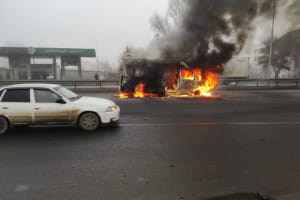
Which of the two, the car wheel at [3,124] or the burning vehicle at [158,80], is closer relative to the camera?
the car wheel at [3,124]

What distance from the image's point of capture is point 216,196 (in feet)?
9.12

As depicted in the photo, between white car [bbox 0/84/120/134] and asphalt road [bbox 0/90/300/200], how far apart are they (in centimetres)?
34

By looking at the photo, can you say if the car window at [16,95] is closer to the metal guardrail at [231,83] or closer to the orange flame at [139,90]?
the orange flame at [139,90]

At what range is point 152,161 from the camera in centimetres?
394

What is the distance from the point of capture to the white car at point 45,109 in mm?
5660

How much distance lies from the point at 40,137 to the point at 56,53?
21.8 meters

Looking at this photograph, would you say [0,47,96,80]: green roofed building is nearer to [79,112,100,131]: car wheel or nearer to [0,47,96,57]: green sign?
[0,47,96,57]: green sign

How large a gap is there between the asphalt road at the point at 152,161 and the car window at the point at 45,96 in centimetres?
94

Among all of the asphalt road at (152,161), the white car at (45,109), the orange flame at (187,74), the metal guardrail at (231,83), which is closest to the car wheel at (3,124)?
the white car at (45,109)

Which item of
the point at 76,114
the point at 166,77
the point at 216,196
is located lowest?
the point at 216,196

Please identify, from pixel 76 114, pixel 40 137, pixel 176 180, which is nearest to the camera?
pixel 176 180

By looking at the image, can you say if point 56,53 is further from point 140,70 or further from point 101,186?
point 101,186

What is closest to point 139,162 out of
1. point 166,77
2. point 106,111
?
point 106,111

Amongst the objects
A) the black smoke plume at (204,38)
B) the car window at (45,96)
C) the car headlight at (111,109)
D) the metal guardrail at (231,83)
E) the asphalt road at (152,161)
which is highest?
the black smoke plume at (204,38)
